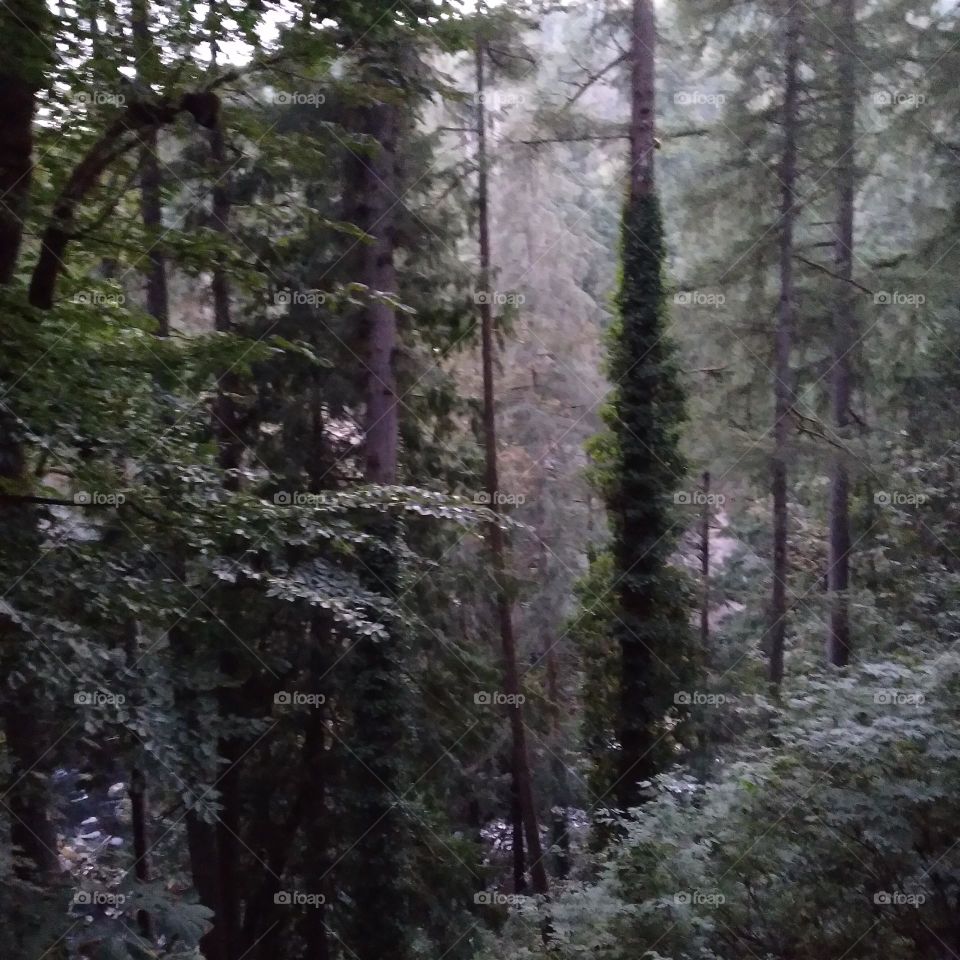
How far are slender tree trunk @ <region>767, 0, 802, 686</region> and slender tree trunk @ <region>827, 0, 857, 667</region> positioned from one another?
65cm

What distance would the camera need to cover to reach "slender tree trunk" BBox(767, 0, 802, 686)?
10.2 meters

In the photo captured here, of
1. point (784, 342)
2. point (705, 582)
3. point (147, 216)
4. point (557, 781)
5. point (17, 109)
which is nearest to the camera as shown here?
point (17, 109)

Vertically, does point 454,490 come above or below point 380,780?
above

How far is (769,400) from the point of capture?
476 inches

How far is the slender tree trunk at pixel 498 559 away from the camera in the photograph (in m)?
9.80

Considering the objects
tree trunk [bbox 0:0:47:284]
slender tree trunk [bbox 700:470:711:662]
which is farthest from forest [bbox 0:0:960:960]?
slender tree trunk [bbox 700:470:711:662]

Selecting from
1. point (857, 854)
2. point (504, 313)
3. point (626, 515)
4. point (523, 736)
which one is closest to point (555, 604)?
point (523, 736)

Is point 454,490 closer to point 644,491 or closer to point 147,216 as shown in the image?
point 644,491

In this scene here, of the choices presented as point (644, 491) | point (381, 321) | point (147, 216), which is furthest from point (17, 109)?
point (644, 491)

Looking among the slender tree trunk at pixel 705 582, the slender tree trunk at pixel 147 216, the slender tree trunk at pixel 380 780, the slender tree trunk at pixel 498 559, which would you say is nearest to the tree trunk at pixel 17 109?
the slender tree trunk at pixel 147 216

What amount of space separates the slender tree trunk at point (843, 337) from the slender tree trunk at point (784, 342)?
2.15 ft

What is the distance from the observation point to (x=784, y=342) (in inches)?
415

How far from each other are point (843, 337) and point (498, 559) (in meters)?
5.97

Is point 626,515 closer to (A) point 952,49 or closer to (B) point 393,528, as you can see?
(B) point 393,528
